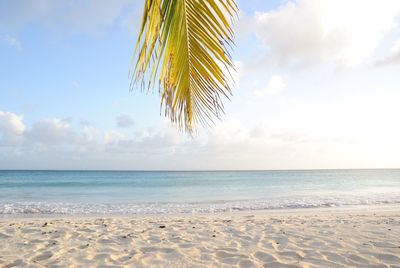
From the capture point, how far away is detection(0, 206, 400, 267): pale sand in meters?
4.31

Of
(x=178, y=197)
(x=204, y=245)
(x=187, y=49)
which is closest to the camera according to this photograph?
(x=187, y=49)

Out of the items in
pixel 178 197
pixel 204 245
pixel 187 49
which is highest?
pixel 187 49

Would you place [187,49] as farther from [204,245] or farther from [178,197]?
[178,197]

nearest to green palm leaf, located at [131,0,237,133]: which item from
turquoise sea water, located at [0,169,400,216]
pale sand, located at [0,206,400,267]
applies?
pale sand, located at [0,206,400,267]

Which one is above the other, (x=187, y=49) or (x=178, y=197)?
(x=187, y=49)

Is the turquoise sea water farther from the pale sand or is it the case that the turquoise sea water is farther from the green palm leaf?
the green palm leaf

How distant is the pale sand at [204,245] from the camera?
431 centimetres

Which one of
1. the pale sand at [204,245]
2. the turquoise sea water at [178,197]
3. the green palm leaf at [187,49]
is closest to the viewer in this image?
the green palm leaf at [187,49]

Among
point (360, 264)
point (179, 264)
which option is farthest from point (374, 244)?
point (179, 264)

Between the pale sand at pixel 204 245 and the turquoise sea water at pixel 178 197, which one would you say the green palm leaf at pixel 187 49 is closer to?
the pale sand at pixel 204 245

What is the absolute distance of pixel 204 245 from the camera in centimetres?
522

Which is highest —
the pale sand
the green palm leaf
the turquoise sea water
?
the green palm leaf

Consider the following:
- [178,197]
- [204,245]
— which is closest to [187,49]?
[204,245]

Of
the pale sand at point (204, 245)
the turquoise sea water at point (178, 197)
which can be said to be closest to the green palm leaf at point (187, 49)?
the pale sand at point (204, 245)
